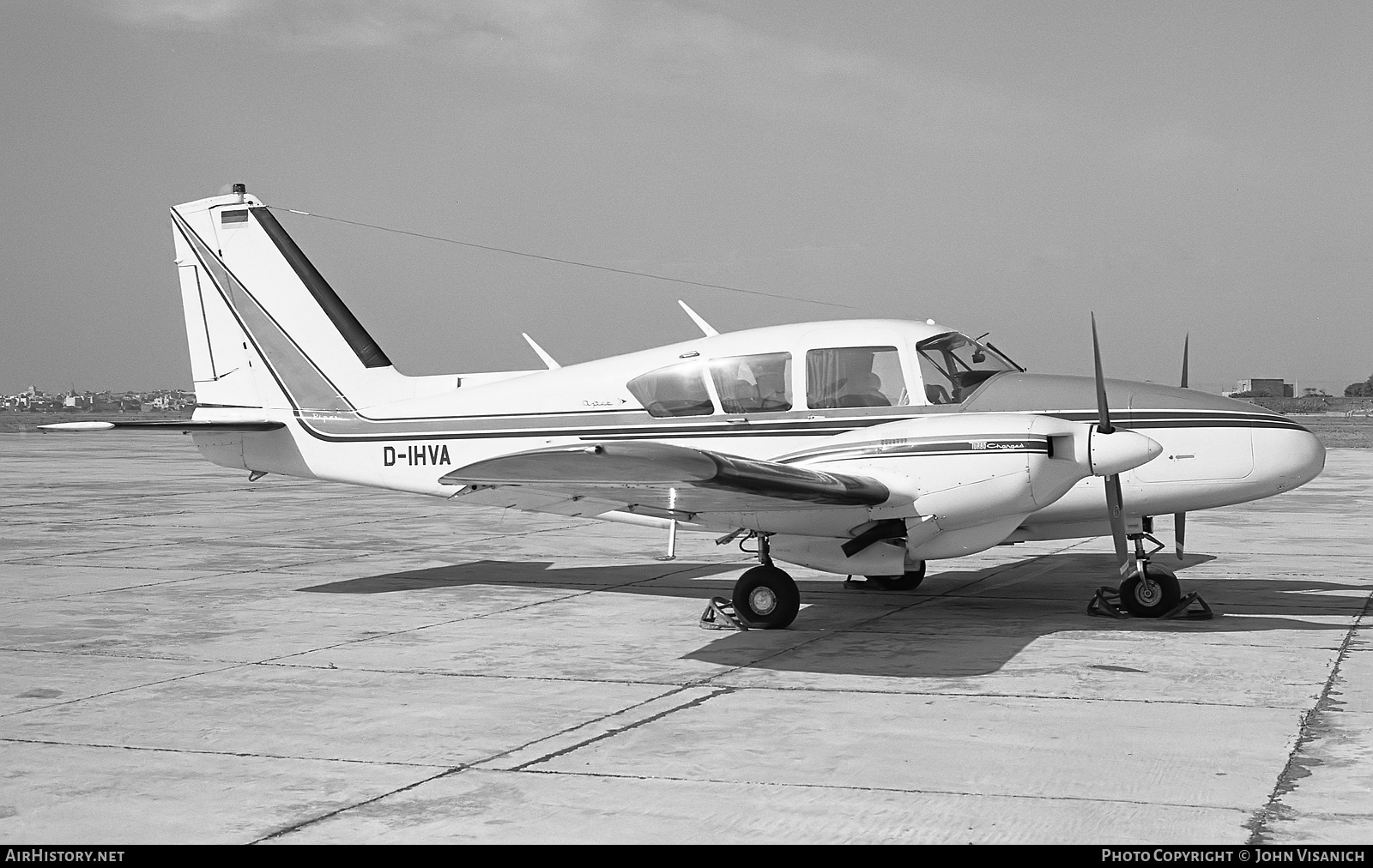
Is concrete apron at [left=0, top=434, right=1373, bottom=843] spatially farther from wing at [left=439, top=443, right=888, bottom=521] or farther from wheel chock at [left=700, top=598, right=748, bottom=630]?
wing at [left=439, top=443, right=888, bottom=521]

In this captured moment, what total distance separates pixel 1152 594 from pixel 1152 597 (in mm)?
22

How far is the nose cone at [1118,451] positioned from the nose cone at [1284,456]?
1215 mm

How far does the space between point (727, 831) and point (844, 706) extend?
2502mm

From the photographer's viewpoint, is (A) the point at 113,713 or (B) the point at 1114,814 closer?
(B) the point at 1114,814

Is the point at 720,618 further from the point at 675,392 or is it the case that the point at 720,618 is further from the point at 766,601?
the point at 675,392

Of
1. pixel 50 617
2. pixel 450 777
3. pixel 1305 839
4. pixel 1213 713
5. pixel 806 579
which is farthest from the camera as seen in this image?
pixel 806 579

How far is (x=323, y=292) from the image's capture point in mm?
14117

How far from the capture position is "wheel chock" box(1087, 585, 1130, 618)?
1105 cm

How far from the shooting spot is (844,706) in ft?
25.4

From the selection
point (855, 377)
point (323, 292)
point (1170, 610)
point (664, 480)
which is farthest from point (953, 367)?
point (323, 292)

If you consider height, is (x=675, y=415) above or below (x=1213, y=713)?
above

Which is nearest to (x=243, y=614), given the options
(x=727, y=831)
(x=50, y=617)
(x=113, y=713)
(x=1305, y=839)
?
(x=50, y=617)

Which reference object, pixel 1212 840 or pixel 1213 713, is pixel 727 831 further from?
pixel 1213 713

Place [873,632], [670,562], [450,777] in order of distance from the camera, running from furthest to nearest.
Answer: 1. [670,562]
2. [873,632]
3. [450,777]
